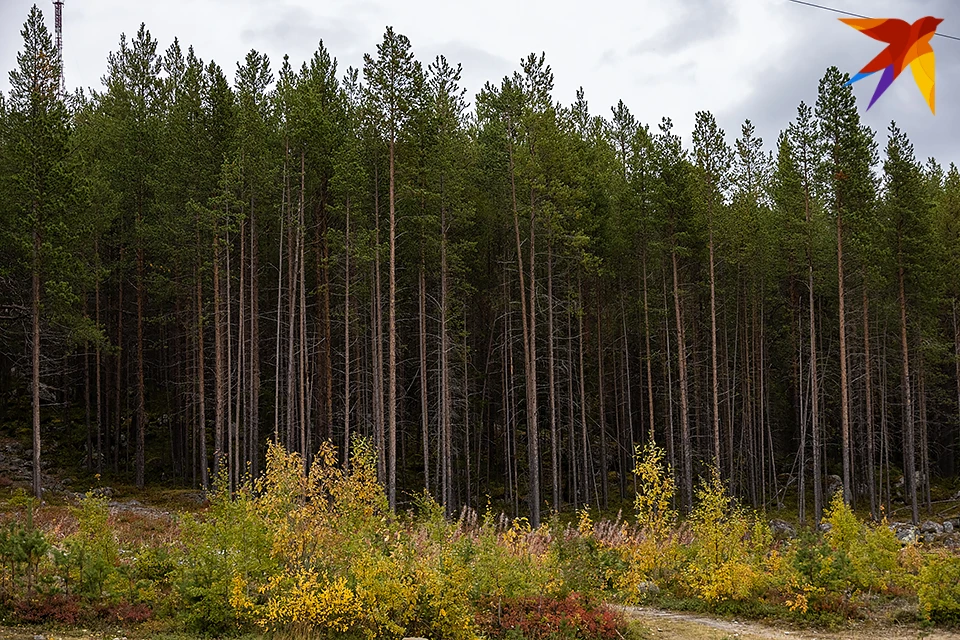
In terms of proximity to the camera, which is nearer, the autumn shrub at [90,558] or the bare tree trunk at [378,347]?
the autumn shrub at [90,558]

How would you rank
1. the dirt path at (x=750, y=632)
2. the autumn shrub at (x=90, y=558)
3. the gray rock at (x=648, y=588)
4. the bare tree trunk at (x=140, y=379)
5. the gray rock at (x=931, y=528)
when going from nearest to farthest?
1. the autumn shrub at (x=90, y=558)
2. the dirt path at (x=750, y=632)
3. the gray rock at (x=648, y=588)
4. the gray rock at (x=931, y=528)
5. the bare tree trunk at (x=140, y=379)

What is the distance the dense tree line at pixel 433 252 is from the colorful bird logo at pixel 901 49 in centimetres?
1670

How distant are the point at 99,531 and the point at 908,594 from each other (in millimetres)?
12378

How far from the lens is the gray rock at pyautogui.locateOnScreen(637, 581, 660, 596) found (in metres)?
12.7

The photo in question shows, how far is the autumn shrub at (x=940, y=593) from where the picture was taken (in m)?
10.3

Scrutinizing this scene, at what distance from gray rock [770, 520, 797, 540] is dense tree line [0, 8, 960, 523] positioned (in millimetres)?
1112

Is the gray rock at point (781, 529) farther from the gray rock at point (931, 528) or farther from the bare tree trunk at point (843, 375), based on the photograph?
the gray rock at point (931, 528)

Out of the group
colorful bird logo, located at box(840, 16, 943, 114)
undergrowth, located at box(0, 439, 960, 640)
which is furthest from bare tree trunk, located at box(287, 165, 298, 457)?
colorful bird logo, located at box(840, 16, 943, 114)

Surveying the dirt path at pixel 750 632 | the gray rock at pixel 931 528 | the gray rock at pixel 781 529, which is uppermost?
the dirt path at pixel 750 632

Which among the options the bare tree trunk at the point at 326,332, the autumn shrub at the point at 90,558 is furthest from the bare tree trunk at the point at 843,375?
the autumn shrub at the point at 90,558

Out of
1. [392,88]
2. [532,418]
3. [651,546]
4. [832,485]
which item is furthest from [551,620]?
[832,485]

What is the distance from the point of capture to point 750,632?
10.2m

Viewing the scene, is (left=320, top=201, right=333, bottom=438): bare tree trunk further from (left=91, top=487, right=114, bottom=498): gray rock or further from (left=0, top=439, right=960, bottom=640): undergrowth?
(left=0, top=439, right=960, bottom=640): undergrowth

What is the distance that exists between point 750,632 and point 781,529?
52.5 feet
